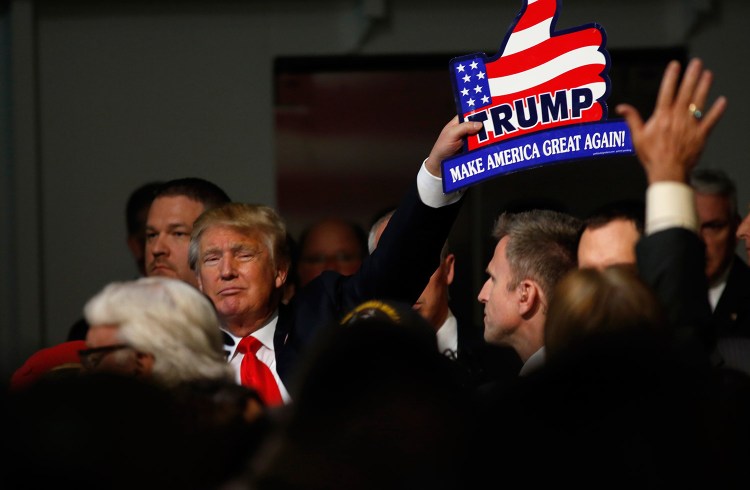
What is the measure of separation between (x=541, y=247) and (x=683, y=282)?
4.44 ft

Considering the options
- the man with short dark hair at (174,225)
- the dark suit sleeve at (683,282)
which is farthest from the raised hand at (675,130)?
the man with short dark hair at (174,225)

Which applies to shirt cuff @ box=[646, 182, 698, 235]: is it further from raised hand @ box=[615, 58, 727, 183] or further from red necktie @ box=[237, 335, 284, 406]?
red necktie @ box=[237, 335, 284, 406]

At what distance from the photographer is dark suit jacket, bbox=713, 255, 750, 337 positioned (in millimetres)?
4336

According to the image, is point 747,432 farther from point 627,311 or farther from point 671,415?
point 627,311

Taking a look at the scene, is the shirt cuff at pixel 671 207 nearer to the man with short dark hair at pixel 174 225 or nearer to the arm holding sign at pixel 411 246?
the arm holding sign at pixel 411 246

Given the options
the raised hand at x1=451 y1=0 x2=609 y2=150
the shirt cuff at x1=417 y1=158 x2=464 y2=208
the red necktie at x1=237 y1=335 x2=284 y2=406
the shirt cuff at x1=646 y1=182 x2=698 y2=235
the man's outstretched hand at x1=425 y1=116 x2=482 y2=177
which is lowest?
the red necktie at x1=237 y1=335 x2=284 y2=406

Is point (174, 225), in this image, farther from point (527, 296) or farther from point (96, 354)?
point (96, 354)

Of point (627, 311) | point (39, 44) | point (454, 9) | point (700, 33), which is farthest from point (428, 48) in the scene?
A: point (627, 311)

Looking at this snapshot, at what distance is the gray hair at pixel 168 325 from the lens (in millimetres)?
2848

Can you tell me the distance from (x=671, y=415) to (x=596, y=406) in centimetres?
11

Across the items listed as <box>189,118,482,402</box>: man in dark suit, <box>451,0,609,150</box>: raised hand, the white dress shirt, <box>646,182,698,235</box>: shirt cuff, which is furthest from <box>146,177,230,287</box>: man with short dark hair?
<box>646,182,698,235</box>: shirt cuff

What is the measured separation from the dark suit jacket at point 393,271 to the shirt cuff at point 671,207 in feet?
4.08

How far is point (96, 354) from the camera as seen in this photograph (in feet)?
9.63

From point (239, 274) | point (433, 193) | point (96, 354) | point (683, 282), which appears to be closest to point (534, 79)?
point (433, 193)
